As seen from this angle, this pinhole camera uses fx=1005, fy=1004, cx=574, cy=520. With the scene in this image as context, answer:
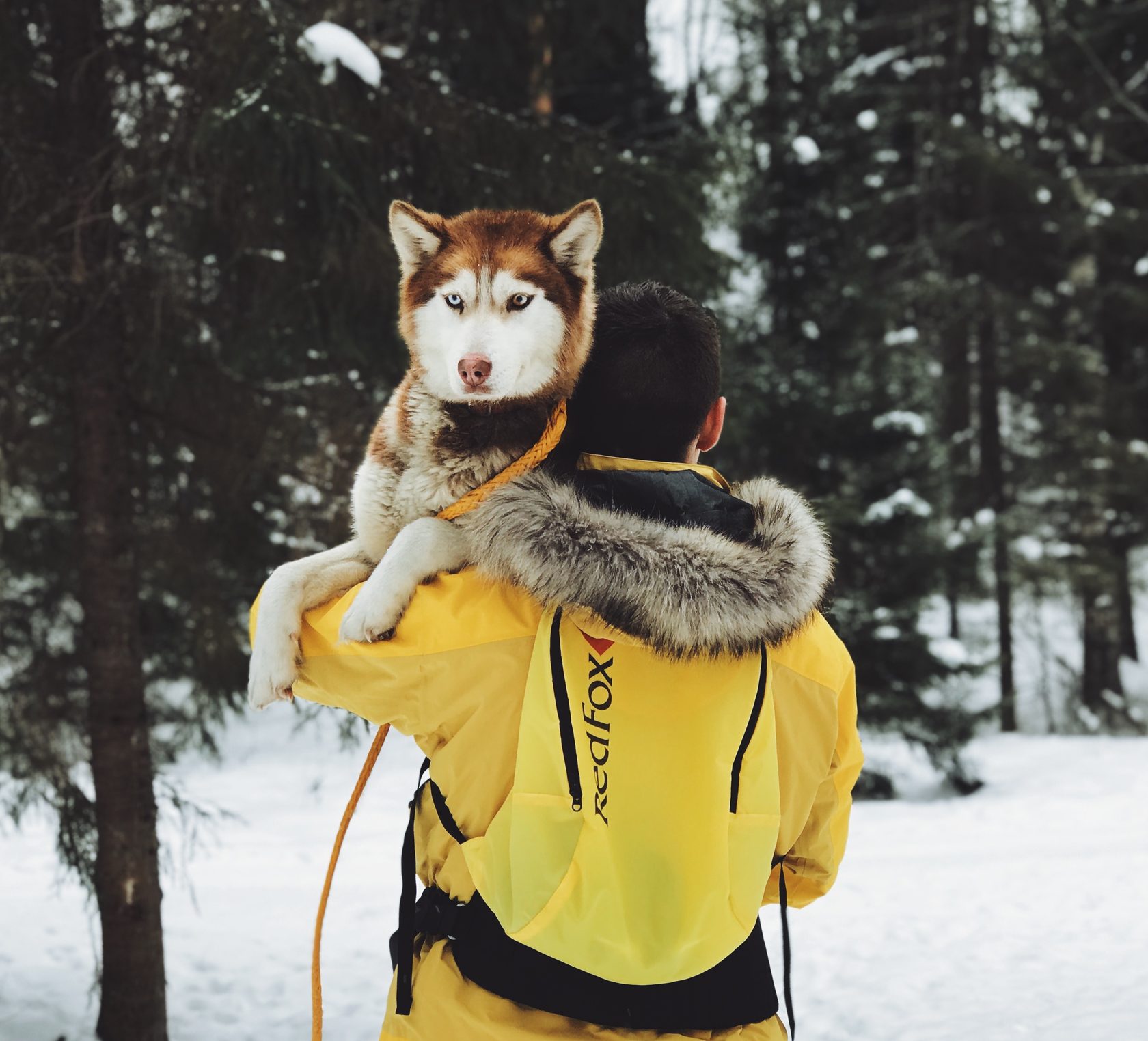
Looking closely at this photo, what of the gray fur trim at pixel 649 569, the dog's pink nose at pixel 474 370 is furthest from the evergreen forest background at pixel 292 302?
the gray fur trim at pixel 649 569

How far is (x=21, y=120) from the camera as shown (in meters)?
4.21

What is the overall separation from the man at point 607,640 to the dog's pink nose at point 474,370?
0.66 feet

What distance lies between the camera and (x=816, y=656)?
5.56 feet

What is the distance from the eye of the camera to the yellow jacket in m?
1.50

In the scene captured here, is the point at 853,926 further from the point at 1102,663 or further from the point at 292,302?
the point at 1102,663

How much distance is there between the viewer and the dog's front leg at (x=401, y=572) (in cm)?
162

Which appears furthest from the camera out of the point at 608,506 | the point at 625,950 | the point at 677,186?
the point at 677,186

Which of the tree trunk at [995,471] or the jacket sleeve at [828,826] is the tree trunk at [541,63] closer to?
the jacket sleeve at [828,826]

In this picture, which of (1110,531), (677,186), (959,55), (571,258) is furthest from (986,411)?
(571,258)

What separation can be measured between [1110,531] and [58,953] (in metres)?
14.2

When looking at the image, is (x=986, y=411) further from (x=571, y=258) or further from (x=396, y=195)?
(x=571, y=258)

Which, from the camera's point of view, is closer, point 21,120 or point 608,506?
point 608,506

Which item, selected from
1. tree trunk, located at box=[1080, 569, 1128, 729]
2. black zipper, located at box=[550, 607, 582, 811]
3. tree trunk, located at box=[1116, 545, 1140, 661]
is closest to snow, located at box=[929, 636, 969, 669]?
tree trunk, located at box=[1116, 545, 1140, 661]

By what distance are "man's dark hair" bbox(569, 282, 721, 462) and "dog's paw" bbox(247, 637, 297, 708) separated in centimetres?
65
